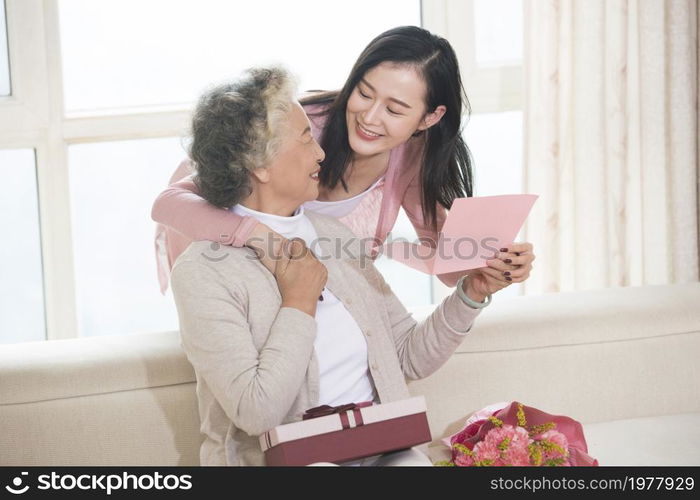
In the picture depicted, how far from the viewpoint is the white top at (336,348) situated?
1658mm

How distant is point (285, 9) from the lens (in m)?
2.90

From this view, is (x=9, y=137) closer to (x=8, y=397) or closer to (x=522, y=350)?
(x=8, y=397)

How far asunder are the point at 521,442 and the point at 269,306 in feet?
1.73

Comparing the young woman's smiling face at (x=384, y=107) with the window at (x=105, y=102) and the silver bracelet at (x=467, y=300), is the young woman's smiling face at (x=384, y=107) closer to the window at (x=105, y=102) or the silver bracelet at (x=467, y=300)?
the silver bracelet at (x=467, y=300)

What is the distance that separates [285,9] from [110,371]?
5.02 feet

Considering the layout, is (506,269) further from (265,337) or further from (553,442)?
(265,337)

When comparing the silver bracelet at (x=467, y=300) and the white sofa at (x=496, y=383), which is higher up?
the silver bracelet at (x=467, y=300)

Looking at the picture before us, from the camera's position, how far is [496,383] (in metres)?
2.07

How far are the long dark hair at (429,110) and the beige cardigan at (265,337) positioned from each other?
0.82 feet

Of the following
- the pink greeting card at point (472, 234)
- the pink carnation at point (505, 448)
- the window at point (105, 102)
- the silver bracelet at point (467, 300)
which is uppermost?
the window at point (105, 102)

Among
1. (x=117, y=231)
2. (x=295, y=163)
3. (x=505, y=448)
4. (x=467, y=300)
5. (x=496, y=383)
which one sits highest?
(x=117, y=231)

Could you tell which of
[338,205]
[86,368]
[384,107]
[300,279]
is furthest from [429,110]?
[86,368]

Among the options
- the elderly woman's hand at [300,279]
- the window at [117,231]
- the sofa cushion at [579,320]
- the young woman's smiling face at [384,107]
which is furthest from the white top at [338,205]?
the window at [117,231]
